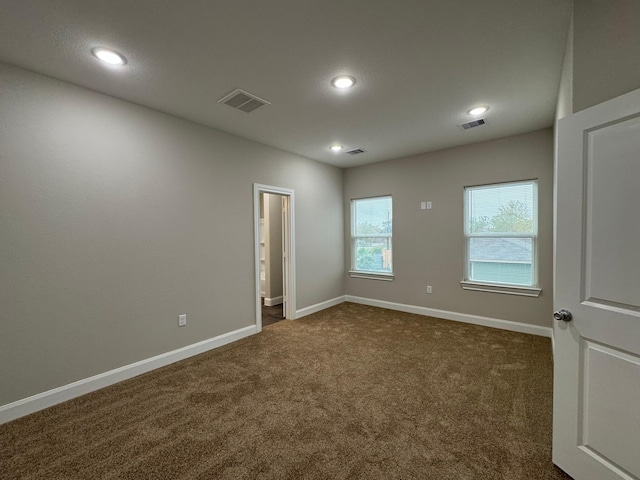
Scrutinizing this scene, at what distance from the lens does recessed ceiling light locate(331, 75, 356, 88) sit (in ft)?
7.68

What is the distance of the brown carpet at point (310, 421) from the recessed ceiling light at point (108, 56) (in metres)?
2.68

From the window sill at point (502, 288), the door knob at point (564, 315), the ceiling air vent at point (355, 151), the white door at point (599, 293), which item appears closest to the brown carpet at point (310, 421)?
the white door at point (599, 293)

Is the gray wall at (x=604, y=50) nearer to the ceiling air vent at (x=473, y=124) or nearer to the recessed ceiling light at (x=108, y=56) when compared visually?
the ceiling air vent at (x=473, y=124)

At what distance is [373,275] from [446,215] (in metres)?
1.67

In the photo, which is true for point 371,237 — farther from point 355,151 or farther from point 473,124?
point 473,124

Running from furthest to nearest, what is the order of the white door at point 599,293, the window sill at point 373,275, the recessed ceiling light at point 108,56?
the window sill at point 373,275
the recessed ceiling light at point 108,56
the white door at point 599,293

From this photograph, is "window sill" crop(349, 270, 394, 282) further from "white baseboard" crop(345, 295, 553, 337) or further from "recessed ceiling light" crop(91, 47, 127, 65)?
"recessed ceiling light" crop(91, 47, 127, 65)

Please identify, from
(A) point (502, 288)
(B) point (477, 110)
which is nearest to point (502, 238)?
(A) point (502, 288)

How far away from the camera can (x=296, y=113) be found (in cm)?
301

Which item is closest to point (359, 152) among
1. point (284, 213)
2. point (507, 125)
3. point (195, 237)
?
point (284, 213)

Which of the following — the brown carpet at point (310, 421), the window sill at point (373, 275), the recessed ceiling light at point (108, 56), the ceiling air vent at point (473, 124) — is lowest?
the brown carpet at point (310, 421)

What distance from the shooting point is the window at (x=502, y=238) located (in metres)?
3.77

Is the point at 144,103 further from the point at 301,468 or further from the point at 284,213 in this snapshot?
the point at 301,468

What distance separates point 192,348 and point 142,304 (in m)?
0.77
